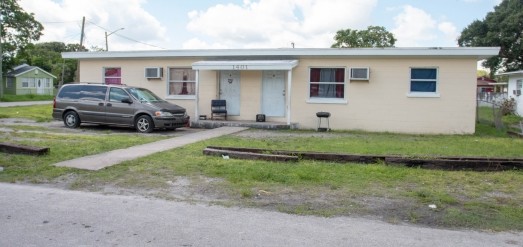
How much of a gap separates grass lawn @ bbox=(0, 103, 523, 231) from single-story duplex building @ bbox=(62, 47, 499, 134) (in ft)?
18.1

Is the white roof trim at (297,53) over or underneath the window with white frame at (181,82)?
over

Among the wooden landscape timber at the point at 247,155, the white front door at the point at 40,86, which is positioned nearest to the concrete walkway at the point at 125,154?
the wooden landscape timber at the point at 247,155

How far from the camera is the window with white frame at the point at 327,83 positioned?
675 inches

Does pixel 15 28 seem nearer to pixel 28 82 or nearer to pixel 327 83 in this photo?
pixel 28 82

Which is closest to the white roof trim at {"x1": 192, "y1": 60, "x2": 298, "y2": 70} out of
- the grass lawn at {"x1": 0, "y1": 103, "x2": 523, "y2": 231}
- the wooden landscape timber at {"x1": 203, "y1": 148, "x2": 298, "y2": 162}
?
the grass lawn at {"x1": 0, "y1": 103, "x2": 523, "y2": 231}

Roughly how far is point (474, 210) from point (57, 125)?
587 inches

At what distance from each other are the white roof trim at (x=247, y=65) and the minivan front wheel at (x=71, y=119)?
4.53 m

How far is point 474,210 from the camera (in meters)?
6.05

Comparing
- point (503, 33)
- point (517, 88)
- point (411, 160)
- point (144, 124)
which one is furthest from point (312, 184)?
point (503, 33)

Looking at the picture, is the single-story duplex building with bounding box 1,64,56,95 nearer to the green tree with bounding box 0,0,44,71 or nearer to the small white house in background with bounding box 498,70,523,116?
the green tree with bounding box 0,0,44,71

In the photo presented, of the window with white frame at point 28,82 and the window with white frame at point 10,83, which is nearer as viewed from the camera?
the window with white frame at point 10,83

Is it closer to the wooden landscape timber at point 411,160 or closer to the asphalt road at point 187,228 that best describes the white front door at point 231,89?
the wooden landscape timber at point 411,160

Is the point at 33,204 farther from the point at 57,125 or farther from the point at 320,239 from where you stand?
the point at 57,125

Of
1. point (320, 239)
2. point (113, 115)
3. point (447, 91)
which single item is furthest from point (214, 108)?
point (320, 239)
